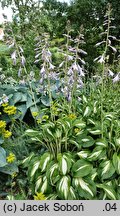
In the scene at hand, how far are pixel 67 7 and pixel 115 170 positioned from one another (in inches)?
251

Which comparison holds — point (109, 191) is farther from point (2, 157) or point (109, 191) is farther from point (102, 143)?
point (2, 157)

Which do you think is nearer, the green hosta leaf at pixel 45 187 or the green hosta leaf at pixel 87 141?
the green hosta leaf at pixel 45 187

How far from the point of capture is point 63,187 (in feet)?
9.40

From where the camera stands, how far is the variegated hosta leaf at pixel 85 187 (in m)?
2.84

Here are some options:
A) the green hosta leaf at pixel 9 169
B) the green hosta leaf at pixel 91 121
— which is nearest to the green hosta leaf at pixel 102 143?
the green hosta leaf at pixel 91 121

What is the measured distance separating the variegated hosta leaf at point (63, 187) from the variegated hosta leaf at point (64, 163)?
0.06 meters

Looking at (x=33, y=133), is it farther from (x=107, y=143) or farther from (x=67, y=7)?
(x=67, y=7)

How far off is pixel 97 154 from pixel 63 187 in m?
0.43

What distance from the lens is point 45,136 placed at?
3293 mm

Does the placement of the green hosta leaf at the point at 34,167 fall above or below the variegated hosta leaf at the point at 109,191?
above

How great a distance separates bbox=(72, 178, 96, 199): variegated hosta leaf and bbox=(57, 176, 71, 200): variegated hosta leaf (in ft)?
0.19

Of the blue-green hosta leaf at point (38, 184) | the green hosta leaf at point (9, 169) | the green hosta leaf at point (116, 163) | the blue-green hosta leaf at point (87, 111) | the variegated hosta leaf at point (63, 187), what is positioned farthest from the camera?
the blue-green hosta leaf at point (87, 111)

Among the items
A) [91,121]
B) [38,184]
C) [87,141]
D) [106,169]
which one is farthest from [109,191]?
[91,121]

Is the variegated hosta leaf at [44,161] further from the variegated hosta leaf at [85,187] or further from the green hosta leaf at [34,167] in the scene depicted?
the variegated hosta leaf at [85,187]
